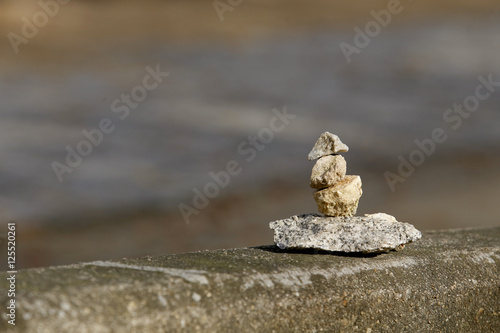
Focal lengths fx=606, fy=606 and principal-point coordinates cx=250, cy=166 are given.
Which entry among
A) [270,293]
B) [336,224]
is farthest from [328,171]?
[270,293]

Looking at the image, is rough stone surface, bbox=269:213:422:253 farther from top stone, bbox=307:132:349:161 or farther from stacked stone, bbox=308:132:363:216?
top stone, bbox=307:132:349:161

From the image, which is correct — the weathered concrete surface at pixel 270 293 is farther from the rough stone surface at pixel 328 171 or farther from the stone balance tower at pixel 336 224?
the rough stone surface at pixel 328 171

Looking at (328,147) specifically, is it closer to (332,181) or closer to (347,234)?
(332,181)

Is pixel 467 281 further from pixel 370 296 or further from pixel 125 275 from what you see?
pixel 125 275

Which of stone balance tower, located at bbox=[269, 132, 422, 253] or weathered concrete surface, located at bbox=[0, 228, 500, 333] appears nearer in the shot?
weathered concrete surface, located at bbox=[0, 228, 500, 333]

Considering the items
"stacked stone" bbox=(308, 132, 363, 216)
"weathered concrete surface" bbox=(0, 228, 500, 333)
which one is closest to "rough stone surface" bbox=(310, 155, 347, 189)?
"stacked stone" bbox=(308, 132, 363, 216)

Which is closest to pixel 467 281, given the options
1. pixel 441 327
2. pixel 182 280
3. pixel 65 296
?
pixel 441 327
